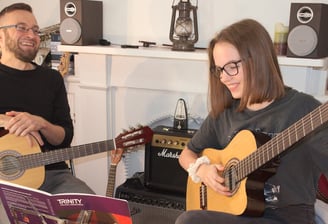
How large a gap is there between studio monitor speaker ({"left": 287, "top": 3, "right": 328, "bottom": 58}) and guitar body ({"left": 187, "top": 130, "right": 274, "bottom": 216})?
2.09 feet

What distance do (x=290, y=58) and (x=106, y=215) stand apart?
1090 millimetres

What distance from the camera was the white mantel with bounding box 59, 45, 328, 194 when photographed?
6.79ft

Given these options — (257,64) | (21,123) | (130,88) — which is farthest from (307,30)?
(21,123)

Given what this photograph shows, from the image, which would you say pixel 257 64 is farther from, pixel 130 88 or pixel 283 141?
pixel 130 88

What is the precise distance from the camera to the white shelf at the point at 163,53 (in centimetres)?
182

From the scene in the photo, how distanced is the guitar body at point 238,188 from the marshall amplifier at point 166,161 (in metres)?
0.38

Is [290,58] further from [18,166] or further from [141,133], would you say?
[18,166]

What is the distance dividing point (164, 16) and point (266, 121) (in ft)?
3.68

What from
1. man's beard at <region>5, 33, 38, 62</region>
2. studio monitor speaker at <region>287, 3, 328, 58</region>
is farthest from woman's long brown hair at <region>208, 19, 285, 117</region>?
man's beard at <region>5, 33, 38, 62</region>

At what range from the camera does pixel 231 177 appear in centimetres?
139

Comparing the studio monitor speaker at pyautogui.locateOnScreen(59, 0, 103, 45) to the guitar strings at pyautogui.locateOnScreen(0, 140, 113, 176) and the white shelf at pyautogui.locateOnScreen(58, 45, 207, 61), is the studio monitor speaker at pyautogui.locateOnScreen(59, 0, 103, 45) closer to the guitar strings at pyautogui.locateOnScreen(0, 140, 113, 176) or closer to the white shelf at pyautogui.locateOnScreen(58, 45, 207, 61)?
the white shelf at pyautogui.locateOnScreen(58, 45, 207, 61)

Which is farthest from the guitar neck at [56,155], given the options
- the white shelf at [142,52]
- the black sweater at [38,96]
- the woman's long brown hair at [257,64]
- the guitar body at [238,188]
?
the woman's long brown hair at [257,64]

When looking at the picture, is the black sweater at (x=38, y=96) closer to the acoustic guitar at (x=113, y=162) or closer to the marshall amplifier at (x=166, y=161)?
the acoustic guitar at (x=113, y=162)

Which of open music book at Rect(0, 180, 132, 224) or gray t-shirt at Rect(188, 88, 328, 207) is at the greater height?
gray t-shirt at Rect(188, 88, 328, 207)
